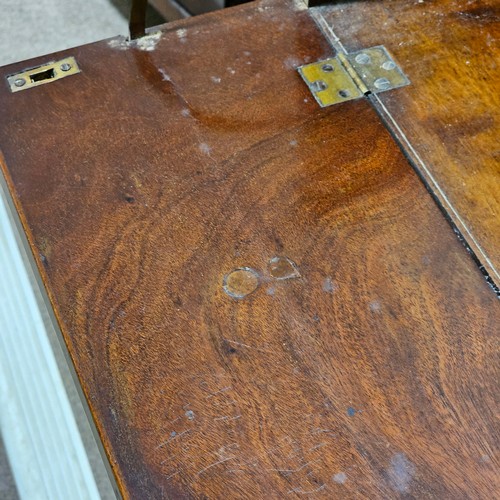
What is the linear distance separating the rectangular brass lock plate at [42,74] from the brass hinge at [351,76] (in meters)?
0.35

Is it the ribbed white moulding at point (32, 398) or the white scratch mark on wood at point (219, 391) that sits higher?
the ribbed white moulding at point (32, 398)

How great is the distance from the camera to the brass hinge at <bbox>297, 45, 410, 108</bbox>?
1100 millimetres

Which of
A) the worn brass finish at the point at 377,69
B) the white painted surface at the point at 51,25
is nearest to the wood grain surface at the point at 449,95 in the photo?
the worn brass finish at the point at 377,69

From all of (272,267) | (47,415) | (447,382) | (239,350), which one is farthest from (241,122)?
(47,415)

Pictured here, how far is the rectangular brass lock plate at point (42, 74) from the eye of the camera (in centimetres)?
111

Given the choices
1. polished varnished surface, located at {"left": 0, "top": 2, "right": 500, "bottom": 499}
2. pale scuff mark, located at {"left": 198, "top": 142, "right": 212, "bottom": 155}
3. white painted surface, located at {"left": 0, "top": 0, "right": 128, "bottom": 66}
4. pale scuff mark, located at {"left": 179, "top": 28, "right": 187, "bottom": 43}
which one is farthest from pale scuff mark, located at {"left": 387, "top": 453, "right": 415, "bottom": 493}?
white painted surface, located at {"left": 0, "top": 0, "right": 128, "bottom": 66}

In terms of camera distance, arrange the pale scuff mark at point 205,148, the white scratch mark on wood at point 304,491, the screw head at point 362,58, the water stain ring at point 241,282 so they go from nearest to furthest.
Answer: the white scratch mark on wood at point 304,491, the water stain ring at point 241,282, the pale scuff mark at point 205,148, the screw head at point 362,58

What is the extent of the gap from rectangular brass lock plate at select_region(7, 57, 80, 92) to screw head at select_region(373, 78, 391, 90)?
447 mm

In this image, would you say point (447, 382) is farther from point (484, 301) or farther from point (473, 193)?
point (473, 193)

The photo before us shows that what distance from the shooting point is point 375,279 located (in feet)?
3.02

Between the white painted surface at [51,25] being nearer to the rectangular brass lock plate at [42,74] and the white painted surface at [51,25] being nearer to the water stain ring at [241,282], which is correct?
the rectangular brass lock plate at [42,74]

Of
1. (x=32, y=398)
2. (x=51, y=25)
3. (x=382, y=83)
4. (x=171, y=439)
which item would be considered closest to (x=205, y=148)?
(x=382, y=83)

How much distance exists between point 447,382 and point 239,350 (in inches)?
9.4

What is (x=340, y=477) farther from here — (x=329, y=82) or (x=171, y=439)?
(x=329, y=82)
